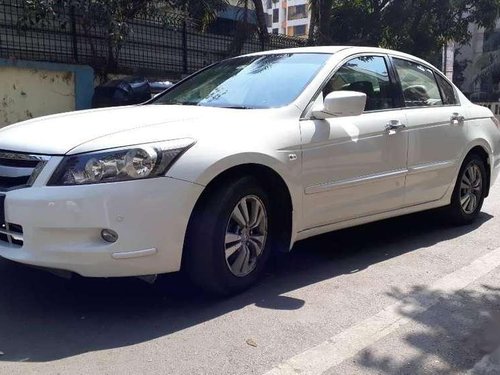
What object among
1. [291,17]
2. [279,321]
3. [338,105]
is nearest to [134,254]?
[279,321]

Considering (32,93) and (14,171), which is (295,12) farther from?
(14,171)

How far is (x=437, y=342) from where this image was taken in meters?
3.25

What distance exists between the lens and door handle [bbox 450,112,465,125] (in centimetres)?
538

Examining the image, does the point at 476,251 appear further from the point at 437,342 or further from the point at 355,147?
the point at 437,342

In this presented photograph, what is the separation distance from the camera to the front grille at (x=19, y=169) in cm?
322

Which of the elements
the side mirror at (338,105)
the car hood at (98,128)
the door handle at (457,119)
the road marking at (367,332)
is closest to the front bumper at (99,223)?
the car hood at (98,128)

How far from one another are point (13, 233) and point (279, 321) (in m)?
1.63

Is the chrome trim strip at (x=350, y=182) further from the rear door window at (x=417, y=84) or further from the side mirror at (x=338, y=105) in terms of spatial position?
the rear door window at (x=417, y=84)

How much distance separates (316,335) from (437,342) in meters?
0.68

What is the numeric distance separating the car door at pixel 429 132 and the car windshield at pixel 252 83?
1049mm

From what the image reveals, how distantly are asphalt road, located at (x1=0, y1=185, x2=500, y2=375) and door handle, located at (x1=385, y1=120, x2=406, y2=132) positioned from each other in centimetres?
108

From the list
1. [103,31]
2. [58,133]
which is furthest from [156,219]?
[103,31]

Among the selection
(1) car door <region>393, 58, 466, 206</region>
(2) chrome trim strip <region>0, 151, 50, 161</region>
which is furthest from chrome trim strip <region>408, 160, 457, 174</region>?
(2) chrome trim strip <region>0, 151, 50, 161</region>

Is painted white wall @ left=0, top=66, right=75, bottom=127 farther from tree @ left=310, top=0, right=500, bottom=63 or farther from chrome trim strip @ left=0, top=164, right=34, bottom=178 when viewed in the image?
tree @ left=310, top=0, right=500, bottom=63
